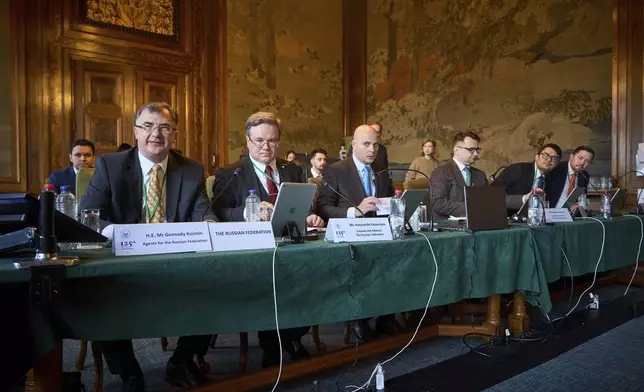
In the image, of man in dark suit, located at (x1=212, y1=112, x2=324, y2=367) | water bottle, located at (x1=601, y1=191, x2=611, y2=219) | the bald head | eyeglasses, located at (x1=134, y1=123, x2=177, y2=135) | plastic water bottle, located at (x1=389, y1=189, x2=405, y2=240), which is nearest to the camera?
plastic water bottle, located at (x1=389, y1=189, x2=405, y2=240)

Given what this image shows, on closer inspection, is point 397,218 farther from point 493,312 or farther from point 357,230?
point 493,312

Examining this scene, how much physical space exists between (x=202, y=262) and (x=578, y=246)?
237 cm

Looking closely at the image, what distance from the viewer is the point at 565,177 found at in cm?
454

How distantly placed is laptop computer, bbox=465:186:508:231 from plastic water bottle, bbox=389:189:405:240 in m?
0.38

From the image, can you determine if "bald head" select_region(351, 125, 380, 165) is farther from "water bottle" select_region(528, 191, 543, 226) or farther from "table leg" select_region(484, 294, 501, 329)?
"table leg" select_region(484, 294, 501, 329)

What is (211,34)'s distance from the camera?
745cm

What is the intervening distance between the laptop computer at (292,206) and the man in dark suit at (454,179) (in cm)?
166

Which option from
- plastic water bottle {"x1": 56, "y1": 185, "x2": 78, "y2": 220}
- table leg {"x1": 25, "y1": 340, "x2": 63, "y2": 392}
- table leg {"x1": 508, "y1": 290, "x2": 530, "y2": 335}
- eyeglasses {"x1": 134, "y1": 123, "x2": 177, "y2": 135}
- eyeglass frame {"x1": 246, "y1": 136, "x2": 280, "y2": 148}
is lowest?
table leg {"x1": 508, "y1": 290, "x2": 530, "y2": 335}

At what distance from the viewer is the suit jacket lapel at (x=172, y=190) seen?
2518 millimetres

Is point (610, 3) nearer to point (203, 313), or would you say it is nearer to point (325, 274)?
point (325, 274)

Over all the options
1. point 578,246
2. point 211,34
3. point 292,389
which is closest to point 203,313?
point 292,389

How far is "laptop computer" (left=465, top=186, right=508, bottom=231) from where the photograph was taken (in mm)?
2572

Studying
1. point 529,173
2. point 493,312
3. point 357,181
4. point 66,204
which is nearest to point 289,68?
point 529,173

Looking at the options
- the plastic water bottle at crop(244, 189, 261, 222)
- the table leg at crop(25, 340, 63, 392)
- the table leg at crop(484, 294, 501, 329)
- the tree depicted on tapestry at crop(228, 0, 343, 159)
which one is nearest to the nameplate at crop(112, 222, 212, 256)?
the table leg at crop(25, 340, 63, 392)
